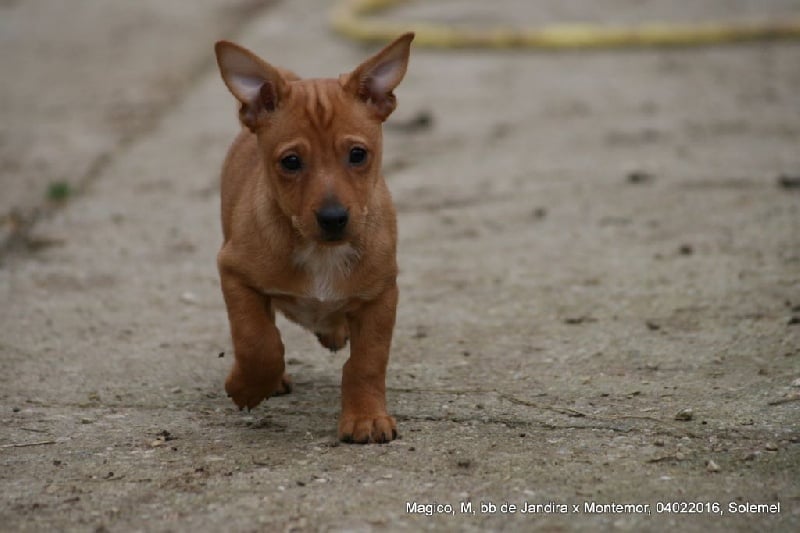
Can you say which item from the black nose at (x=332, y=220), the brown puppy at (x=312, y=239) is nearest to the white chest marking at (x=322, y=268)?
the brown puppy at (x=312, y=239)

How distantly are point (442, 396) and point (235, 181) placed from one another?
4.22 ft

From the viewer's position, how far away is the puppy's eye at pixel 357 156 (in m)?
4.84

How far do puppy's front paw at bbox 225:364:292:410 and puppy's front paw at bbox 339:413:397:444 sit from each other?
14.0 inches

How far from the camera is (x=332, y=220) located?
463 centimetres

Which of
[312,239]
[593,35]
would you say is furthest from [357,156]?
[593,35]

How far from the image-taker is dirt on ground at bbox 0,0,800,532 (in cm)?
428

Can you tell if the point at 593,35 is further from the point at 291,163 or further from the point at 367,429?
the point at 367,429

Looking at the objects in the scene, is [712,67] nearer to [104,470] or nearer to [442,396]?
[442,396]

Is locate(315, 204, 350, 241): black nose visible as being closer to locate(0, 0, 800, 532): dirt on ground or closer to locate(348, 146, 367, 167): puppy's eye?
locate(348, 146, 367, 167): puppy's eye

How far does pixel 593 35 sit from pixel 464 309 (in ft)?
23.1

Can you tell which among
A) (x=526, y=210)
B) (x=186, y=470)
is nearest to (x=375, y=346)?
(x=186, y=470)

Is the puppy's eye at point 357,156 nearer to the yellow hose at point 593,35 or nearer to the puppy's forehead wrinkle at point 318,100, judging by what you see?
the puppy's forehead wrinkle at point 318,100

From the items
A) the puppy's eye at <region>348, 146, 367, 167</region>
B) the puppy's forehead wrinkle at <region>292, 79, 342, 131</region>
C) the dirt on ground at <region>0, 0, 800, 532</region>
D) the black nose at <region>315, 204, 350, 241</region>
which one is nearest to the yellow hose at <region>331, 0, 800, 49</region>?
the dirt on ground at <region>0, 0, 800, 532</region>

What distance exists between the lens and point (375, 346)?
4973 millimetres
